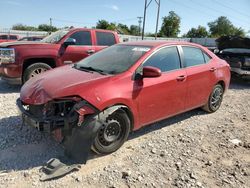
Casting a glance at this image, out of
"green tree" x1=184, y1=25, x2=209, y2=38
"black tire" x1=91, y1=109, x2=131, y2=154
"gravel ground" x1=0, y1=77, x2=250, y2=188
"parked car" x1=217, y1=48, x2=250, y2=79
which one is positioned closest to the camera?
"gravel ground" x1=0, y1=77, x2=250, y2=188

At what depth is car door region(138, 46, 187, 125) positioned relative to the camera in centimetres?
396

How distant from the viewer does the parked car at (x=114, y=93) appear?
3.27 meters

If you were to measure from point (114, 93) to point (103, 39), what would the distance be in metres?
4.89

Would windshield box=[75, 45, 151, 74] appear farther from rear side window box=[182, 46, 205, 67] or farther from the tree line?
the tree line

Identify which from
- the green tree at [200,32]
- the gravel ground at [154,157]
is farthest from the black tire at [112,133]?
the green tree at [200,32]

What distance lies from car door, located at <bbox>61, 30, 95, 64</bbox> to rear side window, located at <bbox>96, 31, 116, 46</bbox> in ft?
0.99

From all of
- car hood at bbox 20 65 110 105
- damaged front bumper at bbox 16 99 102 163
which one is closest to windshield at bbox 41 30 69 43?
car hood at bbox 20 65 110 105

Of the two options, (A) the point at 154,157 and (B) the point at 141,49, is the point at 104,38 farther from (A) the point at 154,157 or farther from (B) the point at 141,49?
(A) the point at 154,157

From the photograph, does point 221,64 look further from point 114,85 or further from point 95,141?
point 95,141

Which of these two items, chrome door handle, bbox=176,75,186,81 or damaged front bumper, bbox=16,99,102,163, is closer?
damaged front bumper, bbox=16,99,102,163

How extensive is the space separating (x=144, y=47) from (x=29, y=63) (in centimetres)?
376

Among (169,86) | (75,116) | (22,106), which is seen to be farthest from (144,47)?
(22,106)

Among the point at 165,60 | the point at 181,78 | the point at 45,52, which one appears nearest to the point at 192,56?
the point at 181,78

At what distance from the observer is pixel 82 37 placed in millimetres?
7641
